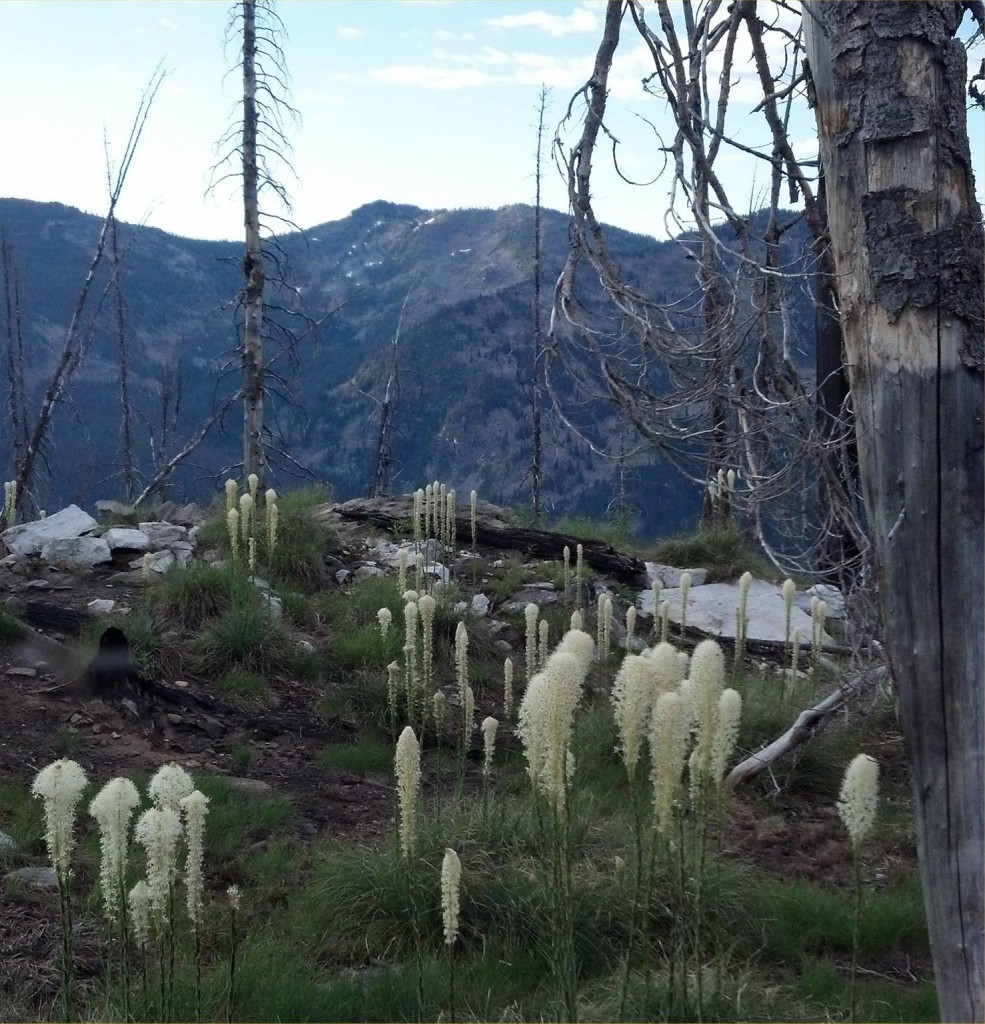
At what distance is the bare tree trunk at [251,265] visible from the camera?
1559 cm

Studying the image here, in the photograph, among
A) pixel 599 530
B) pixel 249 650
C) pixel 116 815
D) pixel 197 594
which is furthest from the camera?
pixel 599 530

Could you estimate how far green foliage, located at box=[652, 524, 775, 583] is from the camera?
1311 centimetres

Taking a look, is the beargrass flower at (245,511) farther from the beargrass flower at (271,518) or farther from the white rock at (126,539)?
the white rock at (126,539)

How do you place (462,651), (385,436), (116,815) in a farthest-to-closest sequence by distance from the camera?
(385,436) → (462,651) → (116,815)

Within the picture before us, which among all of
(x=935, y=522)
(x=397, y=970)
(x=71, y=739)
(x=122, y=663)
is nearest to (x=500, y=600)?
(x=122, y=663)

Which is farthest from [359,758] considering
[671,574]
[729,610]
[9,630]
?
[671,574]

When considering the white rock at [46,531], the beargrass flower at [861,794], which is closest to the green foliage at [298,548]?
the white rock at [46,531]

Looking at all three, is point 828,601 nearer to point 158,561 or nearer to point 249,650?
point 249,650

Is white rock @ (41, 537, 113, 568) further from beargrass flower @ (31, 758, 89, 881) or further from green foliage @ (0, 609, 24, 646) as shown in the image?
beargrass flower @ (31, 758, 89, 881)

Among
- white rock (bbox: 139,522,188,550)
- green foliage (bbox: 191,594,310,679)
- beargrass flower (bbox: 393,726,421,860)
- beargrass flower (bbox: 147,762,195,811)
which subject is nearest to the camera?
beargrass flower (bbox: 147,762,195,811)

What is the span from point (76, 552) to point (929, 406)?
9379 mm

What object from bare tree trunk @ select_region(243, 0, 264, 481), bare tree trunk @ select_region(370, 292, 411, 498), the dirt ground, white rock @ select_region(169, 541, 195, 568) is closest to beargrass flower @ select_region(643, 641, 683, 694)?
the dirt ground

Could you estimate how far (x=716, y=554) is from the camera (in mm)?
13367

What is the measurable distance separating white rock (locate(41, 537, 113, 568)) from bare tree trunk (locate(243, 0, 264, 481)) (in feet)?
16.1
